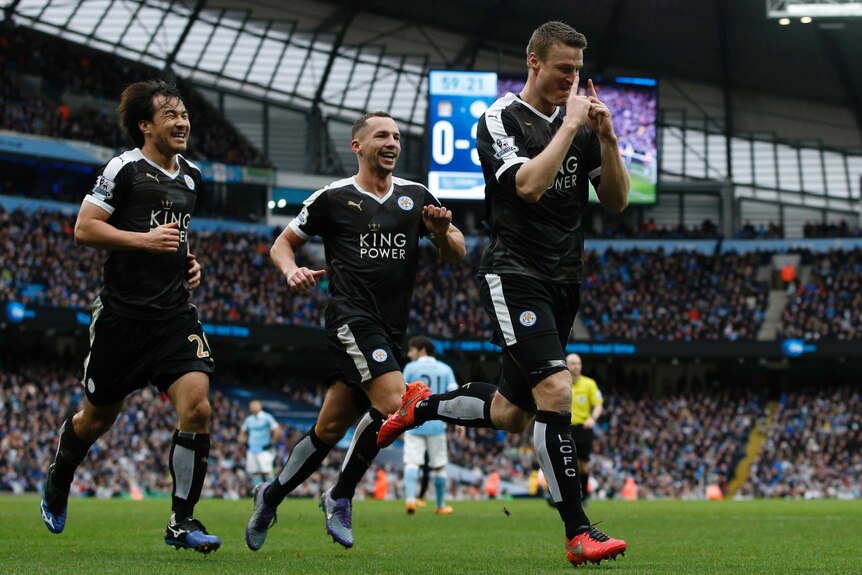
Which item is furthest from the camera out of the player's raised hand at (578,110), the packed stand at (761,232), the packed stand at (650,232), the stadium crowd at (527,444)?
the packed stand at (650,232)

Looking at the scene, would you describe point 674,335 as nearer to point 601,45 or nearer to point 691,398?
point 691,398

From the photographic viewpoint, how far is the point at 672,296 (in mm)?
42438

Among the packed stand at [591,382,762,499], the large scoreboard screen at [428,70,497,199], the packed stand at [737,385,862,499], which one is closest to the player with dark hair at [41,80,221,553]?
the large scoreboard screen at [428,70,497,199]

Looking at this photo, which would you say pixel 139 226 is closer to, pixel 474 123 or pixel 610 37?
pixel 474 123

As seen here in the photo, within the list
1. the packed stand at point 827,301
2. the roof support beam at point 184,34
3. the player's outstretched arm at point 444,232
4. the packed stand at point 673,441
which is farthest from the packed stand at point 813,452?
the player's outstretched arm at point 444,232

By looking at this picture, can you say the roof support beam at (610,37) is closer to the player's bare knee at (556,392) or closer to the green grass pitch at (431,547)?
the green grass pitch at (431,547)

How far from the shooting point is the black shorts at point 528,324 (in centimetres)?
585

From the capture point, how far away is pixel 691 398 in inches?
1591

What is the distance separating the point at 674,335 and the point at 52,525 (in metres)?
34.5

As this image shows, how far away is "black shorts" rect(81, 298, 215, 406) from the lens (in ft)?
22.4

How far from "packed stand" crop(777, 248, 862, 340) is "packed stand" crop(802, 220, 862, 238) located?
1.33m

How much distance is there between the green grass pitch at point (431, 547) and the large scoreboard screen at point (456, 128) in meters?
17.9

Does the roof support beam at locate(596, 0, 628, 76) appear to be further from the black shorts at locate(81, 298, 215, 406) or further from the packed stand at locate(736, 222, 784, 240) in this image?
the black shorts at locate(81, 298, 215, 406)

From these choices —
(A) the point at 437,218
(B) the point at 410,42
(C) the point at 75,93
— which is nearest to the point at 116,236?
(A) the point at 437,218
